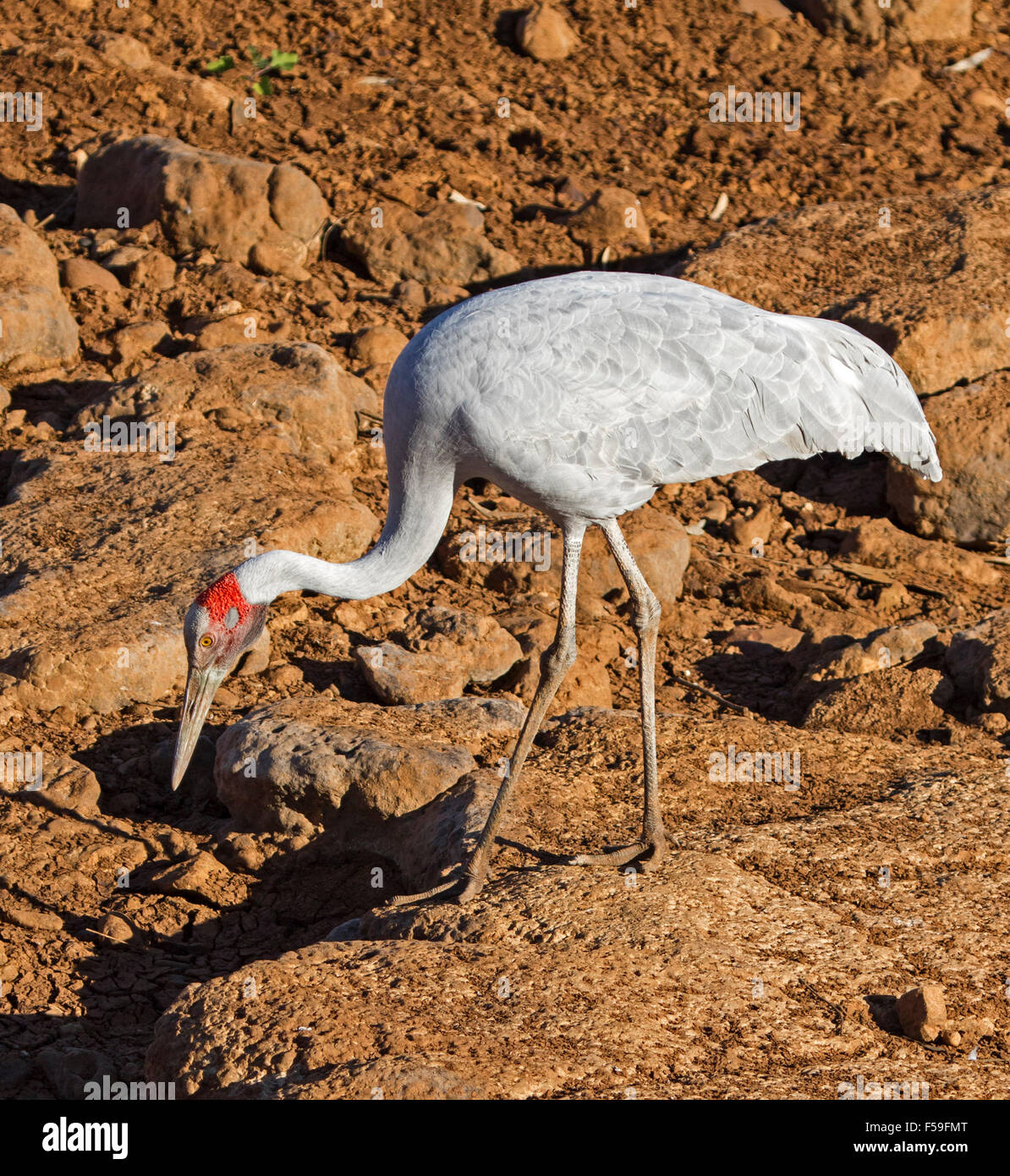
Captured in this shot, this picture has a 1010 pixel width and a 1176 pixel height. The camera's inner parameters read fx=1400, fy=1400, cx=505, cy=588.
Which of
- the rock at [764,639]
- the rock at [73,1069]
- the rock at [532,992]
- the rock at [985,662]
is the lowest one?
the rock at [764,639]

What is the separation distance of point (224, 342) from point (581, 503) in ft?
15.5

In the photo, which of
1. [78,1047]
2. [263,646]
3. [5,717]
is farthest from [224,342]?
[78,1047]

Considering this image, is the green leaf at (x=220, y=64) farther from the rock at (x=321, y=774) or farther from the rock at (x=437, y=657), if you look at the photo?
the rock at (x=321, y=774)

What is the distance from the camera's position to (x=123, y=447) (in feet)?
28.3

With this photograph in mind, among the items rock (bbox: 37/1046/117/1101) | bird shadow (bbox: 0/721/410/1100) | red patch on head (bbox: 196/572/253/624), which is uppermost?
red patch on head (bbox: 196/572/253/624)

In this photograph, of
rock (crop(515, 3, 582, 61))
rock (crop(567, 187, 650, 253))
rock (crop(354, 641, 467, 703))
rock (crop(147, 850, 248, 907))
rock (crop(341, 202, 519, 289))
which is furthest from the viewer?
rock (crop(515, 3, 582, 61))

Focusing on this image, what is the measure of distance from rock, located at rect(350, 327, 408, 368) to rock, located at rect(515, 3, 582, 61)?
5.33m

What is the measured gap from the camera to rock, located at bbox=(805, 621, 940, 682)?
7.85 metres

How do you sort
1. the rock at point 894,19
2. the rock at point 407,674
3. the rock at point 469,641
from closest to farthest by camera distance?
the rock at point 407,674 → the rock at point 469,641 → the rock at point 894,19

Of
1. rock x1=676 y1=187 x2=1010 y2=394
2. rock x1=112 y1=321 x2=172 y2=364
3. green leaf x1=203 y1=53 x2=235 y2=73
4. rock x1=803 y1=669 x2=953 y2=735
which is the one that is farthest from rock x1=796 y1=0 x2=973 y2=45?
rock x1=803 y1=669 x2=953 y2=735

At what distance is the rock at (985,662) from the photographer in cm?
733

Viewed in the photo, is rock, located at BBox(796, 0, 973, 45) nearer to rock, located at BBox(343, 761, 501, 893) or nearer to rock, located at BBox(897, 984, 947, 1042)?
rock, located at BBox(343, 761, 501, 893)

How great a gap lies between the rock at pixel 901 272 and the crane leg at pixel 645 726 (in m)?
4.17

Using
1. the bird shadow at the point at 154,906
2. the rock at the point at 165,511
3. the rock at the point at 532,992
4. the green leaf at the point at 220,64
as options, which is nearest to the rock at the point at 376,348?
the rock at the point at 165,511
